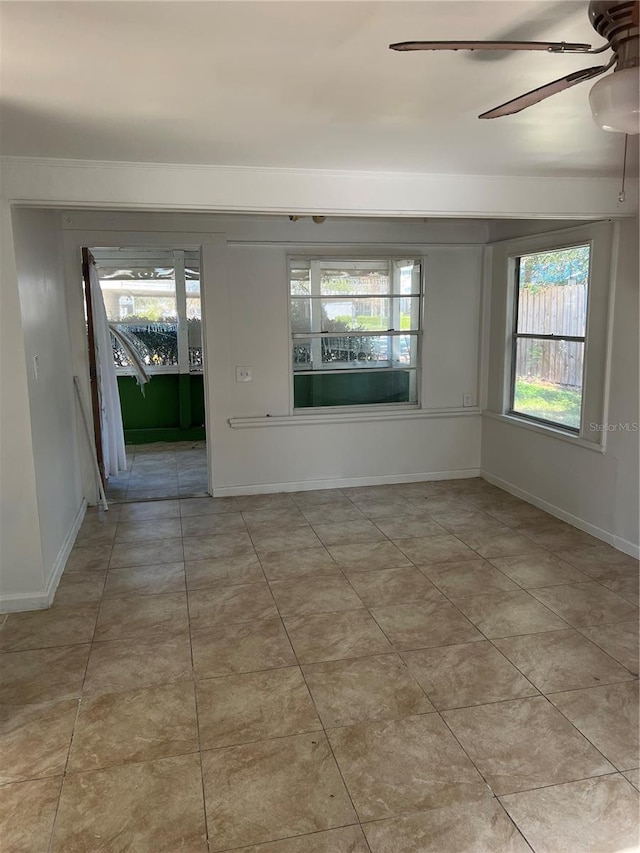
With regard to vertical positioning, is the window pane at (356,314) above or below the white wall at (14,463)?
above

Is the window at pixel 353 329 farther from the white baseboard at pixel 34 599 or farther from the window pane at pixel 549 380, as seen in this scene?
the white baseboard at pixel 34 599

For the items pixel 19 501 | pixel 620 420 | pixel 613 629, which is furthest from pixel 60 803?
pixel 620 420

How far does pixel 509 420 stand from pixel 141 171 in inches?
139

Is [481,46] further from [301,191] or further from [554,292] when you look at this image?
[554,292]

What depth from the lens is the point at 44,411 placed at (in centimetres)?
367

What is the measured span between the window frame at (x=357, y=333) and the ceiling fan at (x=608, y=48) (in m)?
3.61

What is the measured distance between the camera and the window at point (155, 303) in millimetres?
7457

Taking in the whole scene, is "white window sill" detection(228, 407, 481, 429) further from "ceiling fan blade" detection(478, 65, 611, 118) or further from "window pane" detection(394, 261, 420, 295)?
"ceiling fan blade" detection(478, 65, 611, 118)

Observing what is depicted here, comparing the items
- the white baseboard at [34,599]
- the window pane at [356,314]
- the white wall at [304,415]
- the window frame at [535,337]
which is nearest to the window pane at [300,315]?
the window pane at [356,314]

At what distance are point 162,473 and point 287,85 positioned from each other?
4.71 meters

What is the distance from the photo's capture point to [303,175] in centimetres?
328

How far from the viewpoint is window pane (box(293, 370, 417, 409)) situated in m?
5.49

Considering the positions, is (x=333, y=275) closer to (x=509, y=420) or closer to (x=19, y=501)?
(x=509, y=420)

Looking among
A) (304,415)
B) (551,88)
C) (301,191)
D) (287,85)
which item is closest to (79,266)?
(304,415)
